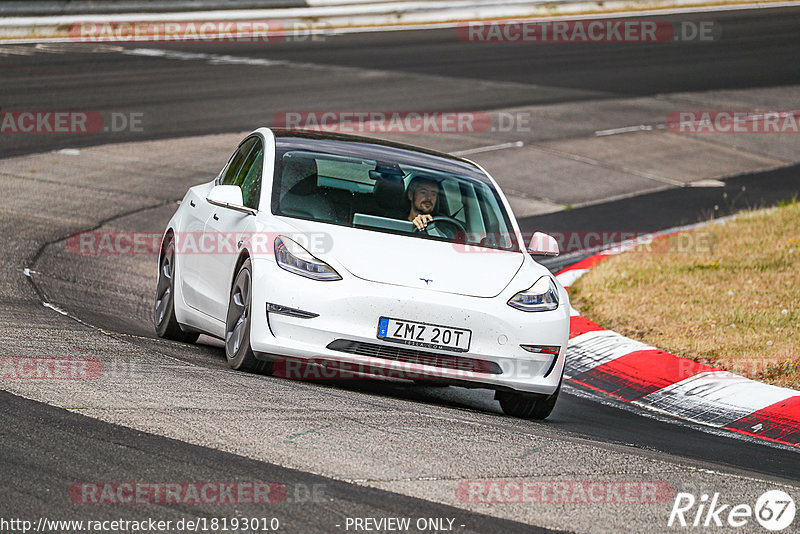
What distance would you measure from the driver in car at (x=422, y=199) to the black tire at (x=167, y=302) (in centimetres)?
184

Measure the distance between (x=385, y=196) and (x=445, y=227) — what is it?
0.44m

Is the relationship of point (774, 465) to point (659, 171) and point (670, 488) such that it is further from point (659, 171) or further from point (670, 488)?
point (659, 171)

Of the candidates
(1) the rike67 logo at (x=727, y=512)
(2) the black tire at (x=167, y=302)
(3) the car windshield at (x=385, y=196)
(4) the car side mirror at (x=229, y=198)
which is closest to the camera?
(1) the rike67 logo at (x=727, y=512)

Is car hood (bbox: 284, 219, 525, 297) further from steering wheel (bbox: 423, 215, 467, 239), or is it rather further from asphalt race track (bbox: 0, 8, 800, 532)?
asphalt race track (bbox: 0, 8, 800, 532)

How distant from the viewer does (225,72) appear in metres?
22.3

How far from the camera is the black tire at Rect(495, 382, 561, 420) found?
24.4ft

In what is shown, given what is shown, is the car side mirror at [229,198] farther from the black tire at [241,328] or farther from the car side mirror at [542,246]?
the car side mirror at [542,246]

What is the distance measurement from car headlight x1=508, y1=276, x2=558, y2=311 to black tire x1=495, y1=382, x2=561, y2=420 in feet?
1.58

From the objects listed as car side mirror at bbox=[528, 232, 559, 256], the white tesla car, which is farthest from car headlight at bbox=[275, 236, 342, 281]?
car side mirror at bbox=[528, 232, 559, 256]

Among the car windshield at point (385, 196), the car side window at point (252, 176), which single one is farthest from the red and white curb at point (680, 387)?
the car side window at point (252, 176)

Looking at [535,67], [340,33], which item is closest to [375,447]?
[535,67]

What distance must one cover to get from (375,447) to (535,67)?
2003cm

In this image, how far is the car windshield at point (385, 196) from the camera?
7816 millimetres

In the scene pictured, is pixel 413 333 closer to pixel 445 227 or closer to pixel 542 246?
pixel 445 227
